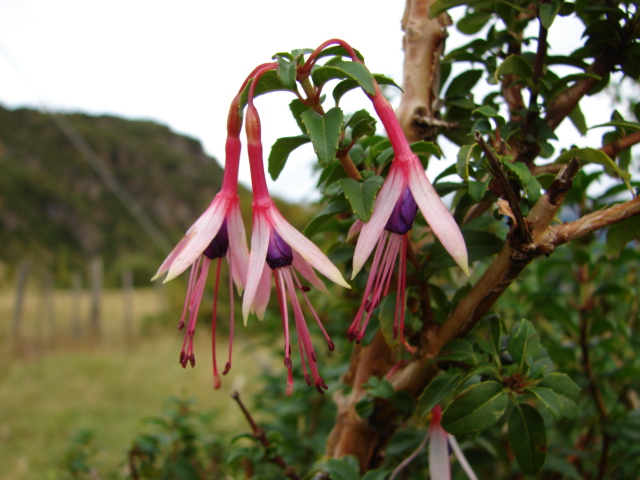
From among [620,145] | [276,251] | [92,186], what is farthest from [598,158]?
[92,186]

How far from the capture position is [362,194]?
398 millimetres

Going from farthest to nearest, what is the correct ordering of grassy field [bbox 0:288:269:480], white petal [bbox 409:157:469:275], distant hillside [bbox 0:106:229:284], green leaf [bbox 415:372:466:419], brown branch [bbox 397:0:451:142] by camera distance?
distant hillside [bbox 0:106:229:284] < grassy field [bbox 0:288:269:480] < brown branch [bbox 397:0:451:142] < green leaf [bbox 415:372:466:419] < white petal [bbox 409:157:469:275]

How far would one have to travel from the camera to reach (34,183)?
17.5 m

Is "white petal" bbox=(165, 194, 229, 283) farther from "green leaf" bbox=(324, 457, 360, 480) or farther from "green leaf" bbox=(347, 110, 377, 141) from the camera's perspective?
"green leaf" bbox=(324, 457, 360, 480)

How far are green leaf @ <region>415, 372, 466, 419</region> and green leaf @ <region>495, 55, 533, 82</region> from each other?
309mm

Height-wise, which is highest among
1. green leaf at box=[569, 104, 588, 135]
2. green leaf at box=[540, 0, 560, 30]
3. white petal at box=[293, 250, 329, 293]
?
green leaf at box=[540, 0, 560, 30]

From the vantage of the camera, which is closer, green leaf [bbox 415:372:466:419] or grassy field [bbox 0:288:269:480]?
green leaf [bbox 415:372:466:419]

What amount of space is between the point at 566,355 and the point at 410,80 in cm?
51

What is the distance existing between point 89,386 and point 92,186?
17.9 metres

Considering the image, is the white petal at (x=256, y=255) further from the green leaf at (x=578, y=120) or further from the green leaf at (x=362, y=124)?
the green leaf at (x=578, y=120)

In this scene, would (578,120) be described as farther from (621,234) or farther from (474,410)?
(474,410)

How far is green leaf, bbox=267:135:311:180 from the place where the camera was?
0.44m

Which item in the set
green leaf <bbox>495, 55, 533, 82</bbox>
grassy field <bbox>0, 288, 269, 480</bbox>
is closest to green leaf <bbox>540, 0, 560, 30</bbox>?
green leaf <bbox>495, 55, 533, 82</bbox>

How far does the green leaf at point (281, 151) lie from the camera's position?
1.44 ft
